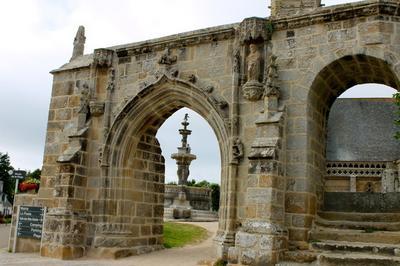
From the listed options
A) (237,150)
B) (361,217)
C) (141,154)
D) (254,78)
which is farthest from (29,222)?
(361,217)

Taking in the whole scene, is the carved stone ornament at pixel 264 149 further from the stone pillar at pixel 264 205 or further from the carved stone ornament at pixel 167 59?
the carved stone ornament at pixel 167 59

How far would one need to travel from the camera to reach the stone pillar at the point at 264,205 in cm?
734

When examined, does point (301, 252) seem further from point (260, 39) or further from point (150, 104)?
point (150, 104)

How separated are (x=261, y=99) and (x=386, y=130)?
2166 cm

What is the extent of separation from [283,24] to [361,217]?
12.6ft

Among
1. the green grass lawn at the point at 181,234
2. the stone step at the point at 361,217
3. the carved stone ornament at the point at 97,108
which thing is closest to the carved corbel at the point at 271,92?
the stone step at the point at 361,217

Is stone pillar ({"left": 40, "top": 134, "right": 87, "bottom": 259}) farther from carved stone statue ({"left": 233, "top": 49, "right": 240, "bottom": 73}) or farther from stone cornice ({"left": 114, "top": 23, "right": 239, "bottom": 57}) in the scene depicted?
carved stone statue ({"left": 233, "top": 49, "right": 240, "bottom": 73})

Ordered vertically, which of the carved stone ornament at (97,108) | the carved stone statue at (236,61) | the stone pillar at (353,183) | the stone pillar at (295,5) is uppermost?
the stone pillar at (295,5)

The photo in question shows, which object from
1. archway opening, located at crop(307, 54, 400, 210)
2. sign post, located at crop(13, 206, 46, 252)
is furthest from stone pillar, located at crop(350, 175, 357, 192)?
sign post, located at crop(13, 206, 46, 252)

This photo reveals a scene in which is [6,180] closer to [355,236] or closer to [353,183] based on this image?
[353,183]

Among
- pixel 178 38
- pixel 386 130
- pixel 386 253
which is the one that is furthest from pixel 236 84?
pixel 386 130

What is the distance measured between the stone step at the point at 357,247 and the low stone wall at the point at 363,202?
165cm

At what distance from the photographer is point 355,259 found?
6.88 metres

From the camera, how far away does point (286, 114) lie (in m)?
8.30
